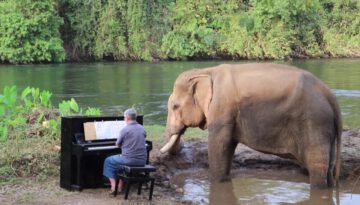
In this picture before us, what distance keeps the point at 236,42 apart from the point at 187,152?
39.0m

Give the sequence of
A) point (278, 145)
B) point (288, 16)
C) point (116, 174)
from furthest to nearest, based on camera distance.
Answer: point (288, 16)
point (278, 145)
point (116, 174)

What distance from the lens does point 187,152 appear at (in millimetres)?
10680

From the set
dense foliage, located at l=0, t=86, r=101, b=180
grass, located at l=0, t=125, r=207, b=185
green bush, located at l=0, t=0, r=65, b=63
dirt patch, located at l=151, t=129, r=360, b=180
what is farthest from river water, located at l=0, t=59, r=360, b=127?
grass, located at l=0, t=125, r=207, b=185

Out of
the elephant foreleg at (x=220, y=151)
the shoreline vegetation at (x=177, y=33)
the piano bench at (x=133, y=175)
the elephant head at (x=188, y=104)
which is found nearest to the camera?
the piano bench at (x=133, y=175)

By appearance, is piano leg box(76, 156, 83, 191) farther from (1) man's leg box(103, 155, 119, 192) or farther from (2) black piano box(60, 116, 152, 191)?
(1) man's leg box(103, 155, 119, 192)

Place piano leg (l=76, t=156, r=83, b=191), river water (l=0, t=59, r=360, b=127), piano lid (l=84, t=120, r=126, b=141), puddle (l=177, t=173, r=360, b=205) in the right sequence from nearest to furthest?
1. piano leg (l=76, t=156, r=83, b=191)
2. piano lid (l=84, t=120, r=126, b=141)
3. puddle (l=177, t=173, r=360, b=205)
4. river water (l=0, t=59, r=360, b=127)

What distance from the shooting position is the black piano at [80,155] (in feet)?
26.2

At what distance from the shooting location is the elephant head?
944 centimetres

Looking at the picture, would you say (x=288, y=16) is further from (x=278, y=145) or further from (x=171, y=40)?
(x=278, y=145)

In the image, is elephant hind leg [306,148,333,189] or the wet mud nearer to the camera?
elephant hind leg [306,148,333,189]

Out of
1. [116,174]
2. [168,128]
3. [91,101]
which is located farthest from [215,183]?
[91,101]

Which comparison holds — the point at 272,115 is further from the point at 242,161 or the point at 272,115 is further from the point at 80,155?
the point at 80,155

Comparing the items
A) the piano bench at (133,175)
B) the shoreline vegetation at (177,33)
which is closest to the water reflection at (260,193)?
the piano bench at (133,175)

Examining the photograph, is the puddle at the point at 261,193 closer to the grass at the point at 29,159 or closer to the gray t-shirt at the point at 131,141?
the gray t-shirt at the point at 131,141
